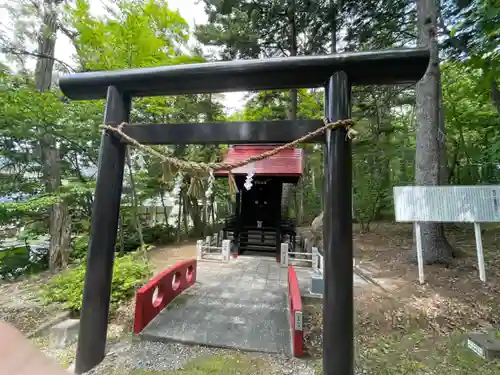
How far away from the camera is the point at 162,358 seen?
8.93 ft

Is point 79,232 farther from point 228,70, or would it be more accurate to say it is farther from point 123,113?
Result: point 228,70

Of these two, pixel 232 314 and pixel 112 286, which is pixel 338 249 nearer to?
pixel 232 314

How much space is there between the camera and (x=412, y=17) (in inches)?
277

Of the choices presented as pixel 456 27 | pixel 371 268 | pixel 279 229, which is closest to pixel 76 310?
pixel 279 229

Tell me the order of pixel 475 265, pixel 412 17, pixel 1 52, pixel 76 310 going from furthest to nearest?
pixel 412 17, pixel 1 52, pixel 475 265, pixel 76 310

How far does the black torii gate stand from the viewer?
6.70ft

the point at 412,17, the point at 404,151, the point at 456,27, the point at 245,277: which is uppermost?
the point at 412,17

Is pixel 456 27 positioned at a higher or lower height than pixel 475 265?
higher

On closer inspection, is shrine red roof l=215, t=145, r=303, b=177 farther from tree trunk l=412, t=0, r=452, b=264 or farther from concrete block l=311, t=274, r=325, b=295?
concrete block l=311, t=274, r=325, b=295

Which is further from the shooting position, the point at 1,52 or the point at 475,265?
the point at 1,52

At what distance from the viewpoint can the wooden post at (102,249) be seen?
243 centimetres

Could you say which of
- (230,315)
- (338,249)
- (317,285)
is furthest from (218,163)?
(317,285)

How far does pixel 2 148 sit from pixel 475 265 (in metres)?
13.1

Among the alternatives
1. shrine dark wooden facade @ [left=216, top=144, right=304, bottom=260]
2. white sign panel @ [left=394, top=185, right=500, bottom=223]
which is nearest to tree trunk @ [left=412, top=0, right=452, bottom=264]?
white sign panel @ [left=394, top=185, right=500, bottom=223]
